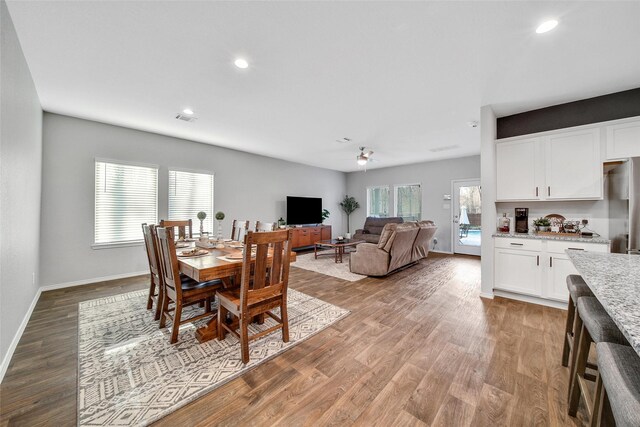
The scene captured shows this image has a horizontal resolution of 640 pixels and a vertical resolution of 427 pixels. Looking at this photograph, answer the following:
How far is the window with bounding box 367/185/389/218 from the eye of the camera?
819 centimetres

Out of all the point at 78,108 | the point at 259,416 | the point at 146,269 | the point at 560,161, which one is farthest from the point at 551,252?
the point at 78,108

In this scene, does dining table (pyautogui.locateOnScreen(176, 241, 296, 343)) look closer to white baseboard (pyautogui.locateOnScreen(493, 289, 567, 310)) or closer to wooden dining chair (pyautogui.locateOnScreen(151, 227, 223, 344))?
wooden dining chair (pyautogui.locateOnScreen(151, 227, 223, 344))

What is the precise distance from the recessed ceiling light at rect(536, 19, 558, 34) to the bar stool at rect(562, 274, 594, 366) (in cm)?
195

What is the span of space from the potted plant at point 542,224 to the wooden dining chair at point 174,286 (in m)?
4.14

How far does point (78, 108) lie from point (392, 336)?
511 cm

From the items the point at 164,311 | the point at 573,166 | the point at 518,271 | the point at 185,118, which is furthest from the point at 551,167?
the point at 185,118

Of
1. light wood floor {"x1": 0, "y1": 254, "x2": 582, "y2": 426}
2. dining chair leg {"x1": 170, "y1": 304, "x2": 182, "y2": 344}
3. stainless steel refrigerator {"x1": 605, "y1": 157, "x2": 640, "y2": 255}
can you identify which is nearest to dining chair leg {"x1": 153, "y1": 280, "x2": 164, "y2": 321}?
dining chair leg {"x1": 170, "y1": 304, "x2": 182, "y2": 344}

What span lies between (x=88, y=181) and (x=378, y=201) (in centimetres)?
742

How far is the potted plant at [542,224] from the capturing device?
126 inches

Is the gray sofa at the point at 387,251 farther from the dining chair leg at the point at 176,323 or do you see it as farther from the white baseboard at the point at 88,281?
the white baseboard at the point at 88,281

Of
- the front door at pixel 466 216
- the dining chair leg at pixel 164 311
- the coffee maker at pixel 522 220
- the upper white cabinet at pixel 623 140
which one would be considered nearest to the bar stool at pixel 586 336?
the coffee maker at pixel 522 220

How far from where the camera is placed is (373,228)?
734 centimetres

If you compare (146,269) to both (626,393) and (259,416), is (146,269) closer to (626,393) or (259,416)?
(259,416)

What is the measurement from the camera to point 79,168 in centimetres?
378
